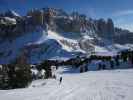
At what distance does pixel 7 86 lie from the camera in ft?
147

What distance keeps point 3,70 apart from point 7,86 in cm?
430

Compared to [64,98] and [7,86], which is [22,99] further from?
[7,86]

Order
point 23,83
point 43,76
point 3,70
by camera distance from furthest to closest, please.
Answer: point 43,76, point 3,70, point 23,83

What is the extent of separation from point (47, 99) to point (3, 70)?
72.6 ft

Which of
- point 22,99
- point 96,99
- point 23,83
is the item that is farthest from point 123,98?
point 23,83

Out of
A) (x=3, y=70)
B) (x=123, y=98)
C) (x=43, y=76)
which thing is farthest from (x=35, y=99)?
(x=43, y=76)

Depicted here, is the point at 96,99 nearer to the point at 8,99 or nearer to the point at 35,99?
the point at 35,99

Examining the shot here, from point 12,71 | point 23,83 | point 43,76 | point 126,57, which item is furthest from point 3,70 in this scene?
point 126,57

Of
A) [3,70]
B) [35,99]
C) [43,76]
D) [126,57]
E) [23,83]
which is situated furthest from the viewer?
[126,57]

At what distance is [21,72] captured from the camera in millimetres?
45875

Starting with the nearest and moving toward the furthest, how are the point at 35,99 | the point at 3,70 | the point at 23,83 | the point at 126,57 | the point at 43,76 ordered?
the point at 35,99 < the point at 23,83 < the point at 3,70 < the point at 43,76 < the point at 126,57

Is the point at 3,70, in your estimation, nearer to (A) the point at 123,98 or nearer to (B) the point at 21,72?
(B) the point at 21,72

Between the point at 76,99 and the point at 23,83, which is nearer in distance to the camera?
the point at 76,99

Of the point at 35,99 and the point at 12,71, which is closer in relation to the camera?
the point at 35,99
